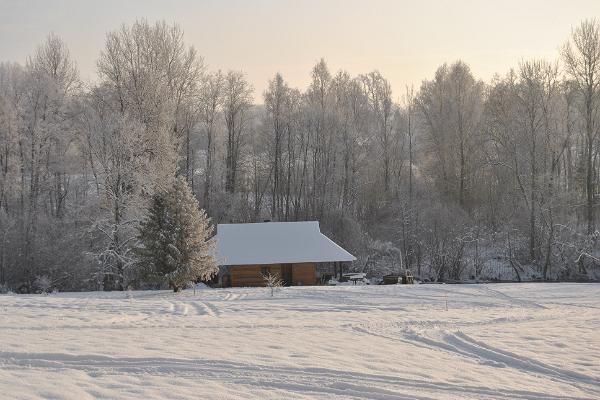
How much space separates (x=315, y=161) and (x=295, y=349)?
1482 inches

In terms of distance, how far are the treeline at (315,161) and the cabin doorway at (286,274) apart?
8373 millimetres

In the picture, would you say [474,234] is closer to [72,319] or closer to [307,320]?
[307,320]

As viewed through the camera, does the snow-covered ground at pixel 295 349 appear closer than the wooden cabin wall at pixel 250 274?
Yes

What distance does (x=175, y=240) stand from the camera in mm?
24719

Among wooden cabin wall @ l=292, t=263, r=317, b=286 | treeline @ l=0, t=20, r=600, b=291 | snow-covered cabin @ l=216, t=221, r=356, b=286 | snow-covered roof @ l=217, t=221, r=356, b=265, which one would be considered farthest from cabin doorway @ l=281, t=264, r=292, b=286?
treeline @ l=0, t=20, r=600, b=291

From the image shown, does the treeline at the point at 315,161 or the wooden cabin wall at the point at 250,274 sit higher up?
the treeline at the point at 315,161

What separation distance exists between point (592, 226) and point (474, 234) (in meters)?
7.62

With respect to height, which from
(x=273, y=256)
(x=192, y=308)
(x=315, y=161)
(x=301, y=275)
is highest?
(x=315, y=161)

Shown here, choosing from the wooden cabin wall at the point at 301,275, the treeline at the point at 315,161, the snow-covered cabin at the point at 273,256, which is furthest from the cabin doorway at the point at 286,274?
the treeline at the point at 315,161

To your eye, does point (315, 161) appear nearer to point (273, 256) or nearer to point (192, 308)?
point (273, 256)

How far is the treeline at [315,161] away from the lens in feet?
110

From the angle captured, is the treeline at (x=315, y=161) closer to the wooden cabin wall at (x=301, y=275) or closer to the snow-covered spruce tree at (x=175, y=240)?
the snow-covered spruce tree at (x=175, y=240)

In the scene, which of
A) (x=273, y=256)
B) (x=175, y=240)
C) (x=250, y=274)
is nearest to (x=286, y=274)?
(x=273, y=256)

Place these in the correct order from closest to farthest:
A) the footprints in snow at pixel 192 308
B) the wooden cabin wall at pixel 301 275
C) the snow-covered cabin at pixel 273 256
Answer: the footprints in snow at pixel 192 308 → the snow-covered cabin at pixel 273 256 → the wooden cabin wall at pixel 301 275
